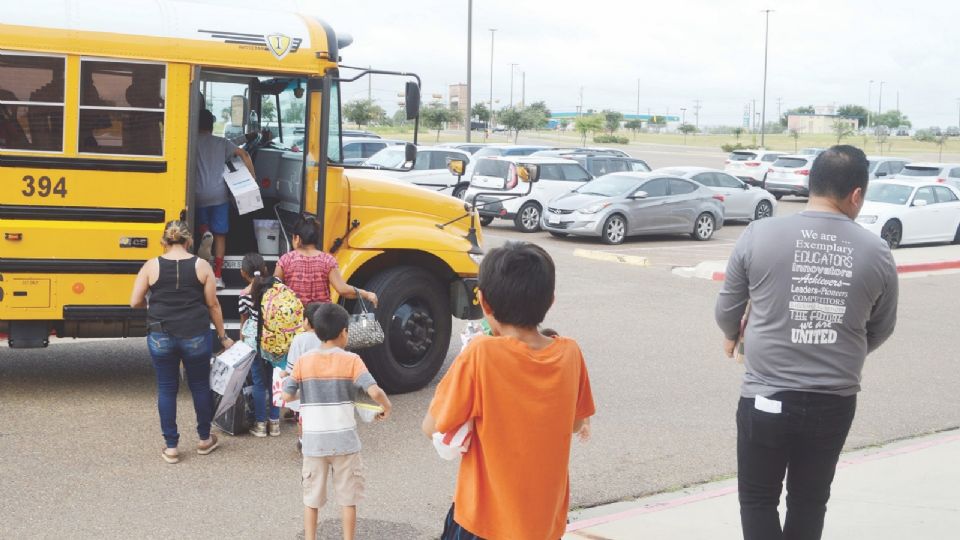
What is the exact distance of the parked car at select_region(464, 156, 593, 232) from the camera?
23.3 m

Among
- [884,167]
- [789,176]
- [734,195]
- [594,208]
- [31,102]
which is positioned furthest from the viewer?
[884,167]

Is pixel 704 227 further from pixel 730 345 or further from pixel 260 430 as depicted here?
pixel 730 345

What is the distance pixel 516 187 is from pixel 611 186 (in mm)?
2188

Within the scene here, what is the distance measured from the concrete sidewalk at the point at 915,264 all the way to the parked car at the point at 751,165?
15817 mm

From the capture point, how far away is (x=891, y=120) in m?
136

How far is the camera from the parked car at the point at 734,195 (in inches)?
1029

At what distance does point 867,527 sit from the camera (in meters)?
5.96

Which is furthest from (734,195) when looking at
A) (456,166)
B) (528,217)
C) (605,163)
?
(456,166)

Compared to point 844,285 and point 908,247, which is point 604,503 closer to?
point 844,285

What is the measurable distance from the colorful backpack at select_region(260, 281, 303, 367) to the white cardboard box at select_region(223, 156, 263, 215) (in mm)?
1779

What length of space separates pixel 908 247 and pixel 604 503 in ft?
60.5

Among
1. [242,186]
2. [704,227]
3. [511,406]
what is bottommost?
[704,227]

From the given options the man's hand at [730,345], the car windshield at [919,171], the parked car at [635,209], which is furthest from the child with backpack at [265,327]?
the car windshield at [919,171]

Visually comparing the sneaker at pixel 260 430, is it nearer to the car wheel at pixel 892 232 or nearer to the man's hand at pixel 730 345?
the man's hand at pixel 730 345
